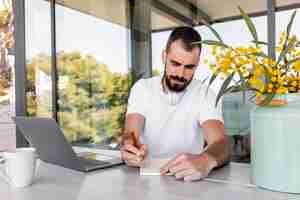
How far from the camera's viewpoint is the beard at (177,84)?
5.09ft

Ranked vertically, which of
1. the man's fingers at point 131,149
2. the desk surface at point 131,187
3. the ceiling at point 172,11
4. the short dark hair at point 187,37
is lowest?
the desk surface at point 131,187

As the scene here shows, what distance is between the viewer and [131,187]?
34.4 inches

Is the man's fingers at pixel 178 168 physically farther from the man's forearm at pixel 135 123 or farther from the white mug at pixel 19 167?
the man's forearm at pixel 135 123

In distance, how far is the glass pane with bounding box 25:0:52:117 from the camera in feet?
7.41

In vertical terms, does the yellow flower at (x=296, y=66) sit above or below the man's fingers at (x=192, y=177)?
above

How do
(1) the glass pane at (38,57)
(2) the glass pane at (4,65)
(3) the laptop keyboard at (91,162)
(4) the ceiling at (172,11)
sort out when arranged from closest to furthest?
(3) the laptop keyboard at (91,162)
(1) the glass pane at (38,57)
(2) the glass pane at (4,65)
(4) the ceiling at (172,11)

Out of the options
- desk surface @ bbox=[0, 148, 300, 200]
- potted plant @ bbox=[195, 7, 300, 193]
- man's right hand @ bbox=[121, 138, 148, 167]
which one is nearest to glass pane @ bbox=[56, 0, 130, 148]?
man's right hand @ bbox=[121, 138, 148, 167]

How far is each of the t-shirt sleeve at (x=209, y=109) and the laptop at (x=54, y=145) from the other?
17.7 inches

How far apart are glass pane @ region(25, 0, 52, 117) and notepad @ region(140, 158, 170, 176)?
1.39 meters

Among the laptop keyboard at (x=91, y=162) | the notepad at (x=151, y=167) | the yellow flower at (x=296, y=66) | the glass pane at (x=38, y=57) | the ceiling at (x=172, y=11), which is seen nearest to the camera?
the yellow flower at (x=296, y=66)

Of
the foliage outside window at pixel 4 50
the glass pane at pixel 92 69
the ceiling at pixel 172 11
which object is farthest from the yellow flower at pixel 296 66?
the foliage outside window at pixel 4 50

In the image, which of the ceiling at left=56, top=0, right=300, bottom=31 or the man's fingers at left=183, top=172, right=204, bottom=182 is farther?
the ceiling at left=56, top=0, right=300, bottom=31

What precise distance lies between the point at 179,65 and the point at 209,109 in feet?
0.84

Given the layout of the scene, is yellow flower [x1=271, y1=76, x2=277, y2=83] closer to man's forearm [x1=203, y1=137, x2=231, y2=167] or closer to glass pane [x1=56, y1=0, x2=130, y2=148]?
man's forearm [x1=203, y1=137, x2=231, y2=167]
